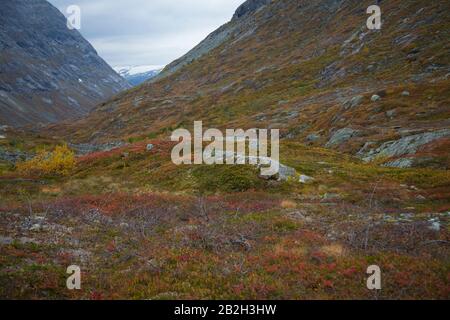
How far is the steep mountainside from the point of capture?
46.4 meters

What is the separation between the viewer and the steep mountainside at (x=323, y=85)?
152 feet

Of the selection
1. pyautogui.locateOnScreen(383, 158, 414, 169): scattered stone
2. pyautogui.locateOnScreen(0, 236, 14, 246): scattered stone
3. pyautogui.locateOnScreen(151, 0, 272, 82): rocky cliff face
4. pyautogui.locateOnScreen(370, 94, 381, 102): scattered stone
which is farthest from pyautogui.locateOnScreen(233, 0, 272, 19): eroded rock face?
pyautogui.locateOnScreen(0, 236, 14, 246): scattered stone

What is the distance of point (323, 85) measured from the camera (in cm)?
8906

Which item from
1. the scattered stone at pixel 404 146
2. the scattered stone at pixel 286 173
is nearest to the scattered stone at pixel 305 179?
the scattered stone at pixel 286 173

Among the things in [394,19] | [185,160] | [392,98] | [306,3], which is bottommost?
[185,160]

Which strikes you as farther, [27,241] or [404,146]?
[404,146]

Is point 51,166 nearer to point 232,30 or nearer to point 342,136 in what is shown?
point 342,136

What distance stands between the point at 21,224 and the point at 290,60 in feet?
366

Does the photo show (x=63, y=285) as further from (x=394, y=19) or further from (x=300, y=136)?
(x=394, y=19)

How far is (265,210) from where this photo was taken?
74.5ft

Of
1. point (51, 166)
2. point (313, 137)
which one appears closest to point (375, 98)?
point (313, 137)

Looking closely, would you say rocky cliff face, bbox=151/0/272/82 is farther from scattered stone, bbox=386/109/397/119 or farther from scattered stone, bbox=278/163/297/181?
scattered stone, bbox=278/163/297/181

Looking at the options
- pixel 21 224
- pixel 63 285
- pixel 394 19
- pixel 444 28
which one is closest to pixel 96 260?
pixel 63 285

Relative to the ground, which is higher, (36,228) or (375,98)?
(375,98)
